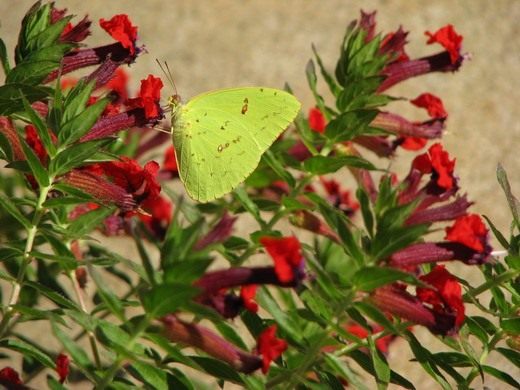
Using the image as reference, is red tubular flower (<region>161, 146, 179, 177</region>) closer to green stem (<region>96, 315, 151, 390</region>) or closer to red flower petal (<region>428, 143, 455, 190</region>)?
red flower petal (<region>428, 143, 455, 190</region>)

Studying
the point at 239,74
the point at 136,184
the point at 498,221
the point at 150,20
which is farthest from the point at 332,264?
the point at 150,20

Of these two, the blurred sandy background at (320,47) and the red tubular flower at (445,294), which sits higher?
the blurred sandy background at (320,47)

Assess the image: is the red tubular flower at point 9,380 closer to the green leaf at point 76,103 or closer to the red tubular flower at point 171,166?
the green leaf at point 76,103

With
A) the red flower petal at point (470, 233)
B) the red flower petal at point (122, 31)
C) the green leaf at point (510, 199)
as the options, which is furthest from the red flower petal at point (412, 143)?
the red flower petal at point (122, 31)

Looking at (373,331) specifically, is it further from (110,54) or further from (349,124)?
(110,54)

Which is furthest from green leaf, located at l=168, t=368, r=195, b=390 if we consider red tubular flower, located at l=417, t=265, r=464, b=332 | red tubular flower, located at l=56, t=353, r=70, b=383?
red tubular flower, located at l=417, t=265, r=464, b=332

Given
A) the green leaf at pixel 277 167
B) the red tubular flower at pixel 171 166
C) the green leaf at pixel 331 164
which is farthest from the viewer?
the red tubular flower at pixel 171 166

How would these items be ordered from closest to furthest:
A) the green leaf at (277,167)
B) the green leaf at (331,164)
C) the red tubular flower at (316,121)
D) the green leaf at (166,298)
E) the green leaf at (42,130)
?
the green leaf at (166,298) < the green leaf at (42,130) < the green leaf at (331,164) < the green leaf at (277,167) < the red tubular flower at (316,121)
